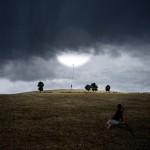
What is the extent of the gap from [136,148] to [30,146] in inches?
315

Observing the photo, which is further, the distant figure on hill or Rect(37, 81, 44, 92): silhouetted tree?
Rect(37, 81, 44, 92): silhouetted tree

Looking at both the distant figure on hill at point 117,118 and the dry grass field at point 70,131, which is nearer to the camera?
the dry grass field at point 70,131

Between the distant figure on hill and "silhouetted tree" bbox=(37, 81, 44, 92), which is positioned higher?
"silhouetted tree" bbox=(37, 81, 44, 92)

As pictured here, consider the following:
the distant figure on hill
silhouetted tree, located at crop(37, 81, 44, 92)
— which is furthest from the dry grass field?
silhouetted tree, located at crop(37, 81, 44, 92)

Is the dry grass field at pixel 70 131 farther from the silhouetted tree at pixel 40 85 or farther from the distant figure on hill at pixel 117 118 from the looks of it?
the silhouetted tree at pixel 40 85

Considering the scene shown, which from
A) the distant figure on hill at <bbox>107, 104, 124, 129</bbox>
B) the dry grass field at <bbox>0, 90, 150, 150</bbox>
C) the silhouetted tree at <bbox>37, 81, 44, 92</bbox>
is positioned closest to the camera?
the dry grass field at <bbox>0, 90, 150, 150</bbox>

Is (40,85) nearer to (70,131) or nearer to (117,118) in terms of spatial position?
(70,131)

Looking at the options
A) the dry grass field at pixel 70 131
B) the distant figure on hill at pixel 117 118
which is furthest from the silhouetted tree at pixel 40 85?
the distant figure on hill at pixel 117 118

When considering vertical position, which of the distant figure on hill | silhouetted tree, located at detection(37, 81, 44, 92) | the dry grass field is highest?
silhouetted tree, located at detection(37, 81, 44, 92)

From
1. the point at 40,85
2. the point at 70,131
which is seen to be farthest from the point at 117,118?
the point at 40,85

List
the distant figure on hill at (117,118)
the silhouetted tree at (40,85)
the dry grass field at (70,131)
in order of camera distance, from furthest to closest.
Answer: the silhouetted tree at (40,85) → the distant figure on hill at (117,118) → the dry grass field at (70,131)

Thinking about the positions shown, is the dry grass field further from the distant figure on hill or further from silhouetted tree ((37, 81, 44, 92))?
silhouetted tree ((37, 81, 44, 92))

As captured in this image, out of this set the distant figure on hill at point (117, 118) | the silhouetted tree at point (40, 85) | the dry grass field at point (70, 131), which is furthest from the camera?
the silhouetted tree at point (40, 85)

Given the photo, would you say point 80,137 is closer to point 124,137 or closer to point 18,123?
point 124,137
